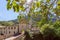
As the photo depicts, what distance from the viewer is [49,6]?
304 centimetres

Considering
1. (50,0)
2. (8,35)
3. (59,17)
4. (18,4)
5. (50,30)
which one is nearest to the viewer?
(18,4)

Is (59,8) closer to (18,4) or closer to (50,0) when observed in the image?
(50,0)

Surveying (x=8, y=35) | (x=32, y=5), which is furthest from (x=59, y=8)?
(x=8, y=35)

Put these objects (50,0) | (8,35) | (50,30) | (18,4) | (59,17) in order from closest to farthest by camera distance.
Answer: (18,4) < (50,0) < (59,17) < (50,30) < (8,35)

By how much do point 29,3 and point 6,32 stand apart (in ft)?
36.6

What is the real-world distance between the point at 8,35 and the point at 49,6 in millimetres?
10847

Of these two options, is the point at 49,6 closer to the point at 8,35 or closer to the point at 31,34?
the point at 31,34

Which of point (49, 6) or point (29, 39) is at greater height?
point (49, 6)

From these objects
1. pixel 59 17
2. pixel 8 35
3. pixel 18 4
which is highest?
pixel 18 4

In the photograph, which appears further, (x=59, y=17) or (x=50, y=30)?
(x=50, y=30)

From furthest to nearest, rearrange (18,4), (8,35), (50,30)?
(8,35) → (50,30) → (18,4)

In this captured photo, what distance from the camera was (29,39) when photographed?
38.7 ft

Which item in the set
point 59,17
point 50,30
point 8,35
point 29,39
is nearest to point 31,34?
point 29,39

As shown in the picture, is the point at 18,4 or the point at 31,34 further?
the point at 31,34
